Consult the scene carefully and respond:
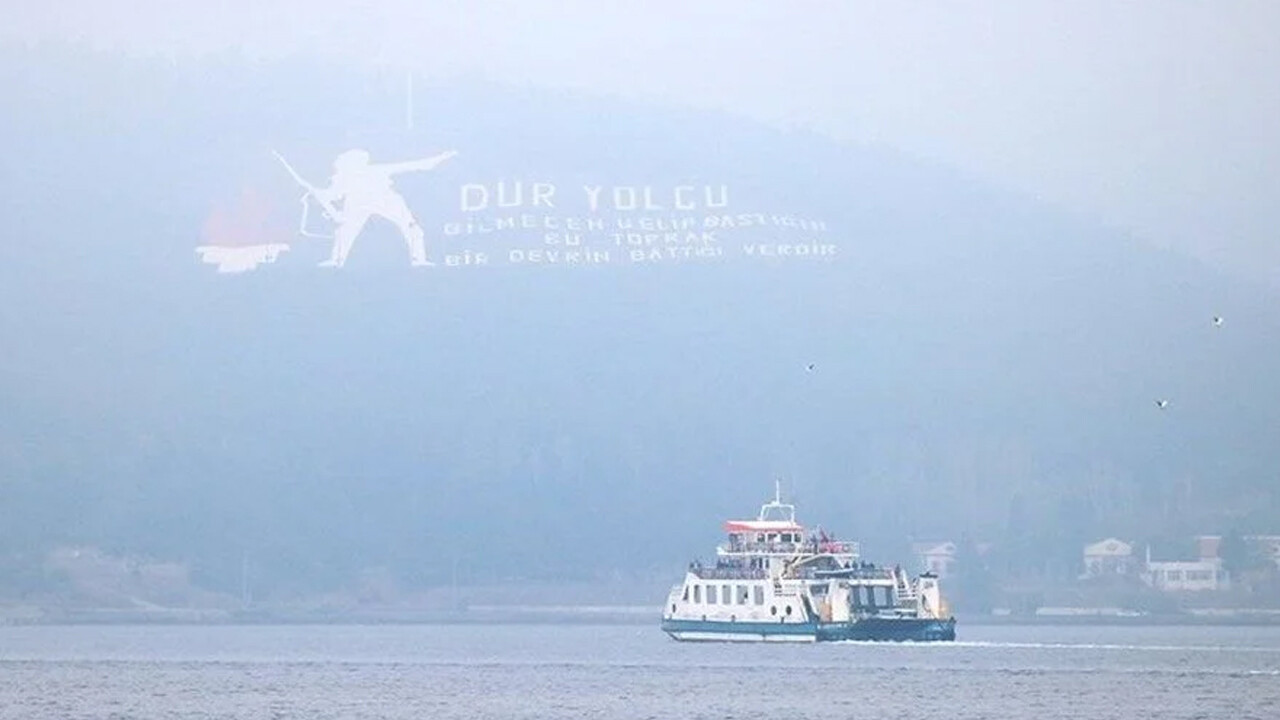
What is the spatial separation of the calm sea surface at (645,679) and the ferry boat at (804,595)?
929 millimetres

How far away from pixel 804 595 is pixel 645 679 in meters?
18.9

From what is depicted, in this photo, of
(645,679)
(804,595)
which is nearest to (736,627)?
(804,595)

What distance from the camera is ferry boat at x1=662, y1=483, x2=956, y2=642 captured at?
4892 inches

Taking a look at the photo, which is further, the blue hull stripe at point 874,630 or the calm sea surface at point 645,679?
the blue hull stripe at point 874,630

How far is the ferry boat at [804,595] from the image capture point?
124m

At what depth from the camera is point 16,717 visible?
89125 millimetres

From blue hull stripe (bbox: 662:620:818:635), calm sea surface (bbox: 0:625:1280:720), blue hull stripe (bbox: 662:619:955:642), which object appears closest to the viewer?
calm sea surface (bbox: 0:625:1280:720)

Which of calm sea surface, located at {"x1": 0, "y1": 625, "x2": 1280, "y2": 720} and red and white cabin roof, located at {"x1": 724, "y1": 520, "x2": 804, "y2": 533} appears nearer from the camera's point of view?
calm sea surface, located at {"x1": 0, "y1": 625, "x2": 1280, "y2": 720}

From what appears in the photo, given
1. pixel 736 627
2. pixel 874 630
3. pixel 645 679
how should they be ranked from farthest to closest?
pixel 736 627 < pixel 874 630 < pixel 645 679

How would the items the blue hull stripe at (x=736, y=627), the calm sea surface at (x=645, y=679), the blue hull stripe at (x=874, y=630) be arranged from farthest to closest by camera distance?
the blue hull stripe at (x=736, y=627) < the blue hull stripe at (x=874, y=630) < the calm sea surface at (x=645, y=679)

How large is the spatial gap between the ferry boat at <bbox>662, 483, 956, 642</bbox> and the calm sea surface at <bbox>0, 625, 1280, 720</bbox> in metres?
0.93

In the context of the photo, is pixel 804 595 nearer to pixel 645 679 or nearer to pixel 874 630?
pixel 874 630

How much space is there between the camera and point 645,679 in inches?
4210

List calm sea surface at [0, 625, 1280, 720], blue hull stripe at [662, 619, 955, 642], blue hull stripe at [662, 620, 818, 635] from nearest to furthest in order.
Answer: calm sea surface at [0, 625, 1280, 720] < blue hull stripe at [662, 619, 955, 642] < blue hull stripe at [662, 620, 818, 635]
